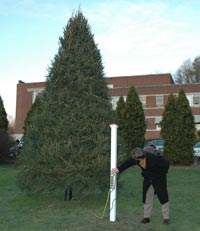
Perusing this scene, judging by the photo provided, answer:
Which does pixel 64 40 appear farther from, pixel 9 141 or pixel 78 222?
pixel 9 141

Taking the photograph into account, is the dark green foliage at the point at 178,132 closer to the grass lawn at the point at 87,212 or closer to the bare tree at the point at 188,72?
the grass lawn at the point at 87,212

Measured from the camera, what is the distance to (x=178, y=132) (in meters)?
25.3

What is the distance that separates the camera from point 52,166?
1022 centimetres

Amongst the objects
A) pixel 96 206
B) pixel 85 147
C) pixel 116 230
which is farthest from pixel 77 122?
pixel 116 230

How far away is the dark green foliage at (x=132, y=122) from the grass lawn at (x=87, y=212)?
1233 centimetres

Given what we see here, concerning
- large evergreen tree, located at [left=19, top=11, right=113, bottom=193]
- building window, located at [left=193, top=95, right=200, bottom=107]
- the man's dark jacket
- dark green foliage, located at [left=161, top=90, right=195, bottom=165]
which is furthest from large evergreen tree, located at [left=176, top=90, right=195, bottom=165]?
building window, located at [left=193, top=95, right=200, bottom=107]

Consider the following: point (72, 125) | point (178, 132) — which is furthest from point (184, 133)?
point (72, 125)

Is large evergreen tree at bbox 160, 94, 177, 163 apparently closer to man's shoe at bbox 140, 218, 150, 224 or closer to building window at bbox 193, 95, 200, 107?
man's shoe at bbox 140, 218, 150, 224

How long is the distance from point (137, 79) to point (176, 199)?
205 ft

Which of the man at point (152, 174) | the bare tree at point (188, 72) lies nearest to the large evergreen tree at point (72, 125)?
the man at point (152, 174)

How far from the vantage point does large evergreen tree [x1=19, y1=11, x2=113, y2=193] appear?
1018cm

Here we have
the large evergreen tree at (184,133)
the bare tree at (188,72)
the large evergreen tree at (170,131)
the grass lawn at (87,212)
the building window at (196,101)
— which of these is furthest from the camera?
the bare tree at (188,72)

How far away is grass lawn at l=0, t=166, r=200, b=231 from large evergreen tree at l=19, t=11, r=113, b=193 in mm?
659

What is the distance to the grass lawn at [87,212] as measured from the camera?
8203 millimetres
